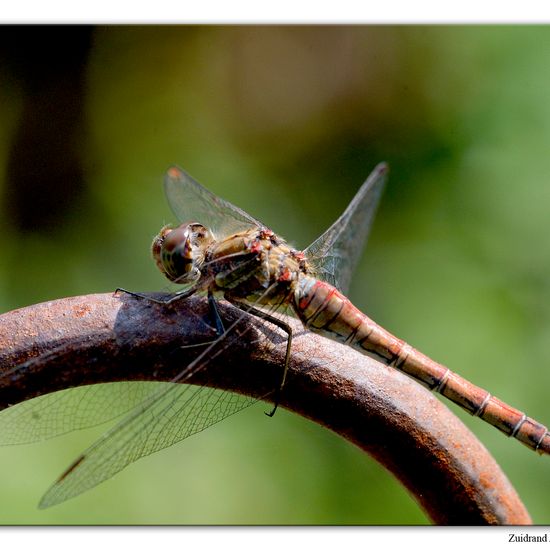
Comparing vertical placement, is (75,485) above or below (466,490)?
below

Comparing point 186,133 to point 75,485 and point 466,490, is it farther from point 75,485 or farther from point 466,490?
point 466,490

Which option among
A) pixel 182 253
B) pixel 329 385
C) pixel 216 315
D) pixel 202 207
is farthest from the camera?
pixel 202 207

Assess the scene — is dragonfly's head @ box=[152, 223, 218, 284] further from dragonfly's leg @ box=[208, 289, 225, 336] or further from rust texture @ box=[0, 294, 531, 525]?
rust texture @ box=[0, 294, 531, 525]

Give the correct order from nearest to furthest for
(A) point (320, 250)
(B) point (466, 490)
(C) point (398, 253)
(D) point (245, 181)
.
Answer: (B) point (466, 490) < (A) point (320, 250) < (C) point (398, 253) < (D) point (245, 181)

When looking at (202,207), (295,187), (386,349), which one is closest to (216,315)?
(386,349)

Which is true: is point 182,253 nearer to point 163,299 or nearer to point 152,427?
point 152,427

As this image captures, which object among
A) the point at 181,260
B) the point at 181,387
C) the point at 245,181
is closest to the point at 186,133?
the point at 245,181

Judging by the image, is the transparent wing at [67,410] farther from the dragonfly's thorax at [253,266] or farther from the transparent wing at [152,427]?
the dragonfly's thorax at [253,266]
